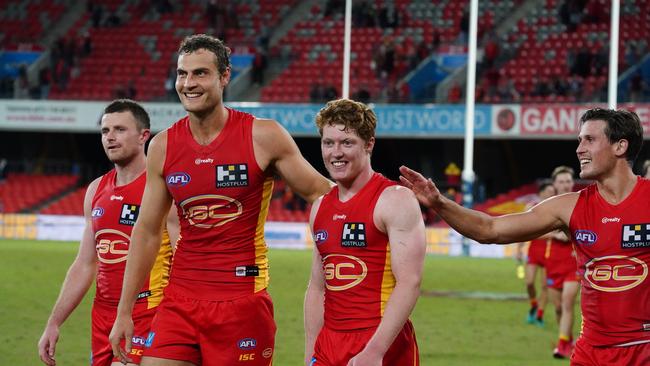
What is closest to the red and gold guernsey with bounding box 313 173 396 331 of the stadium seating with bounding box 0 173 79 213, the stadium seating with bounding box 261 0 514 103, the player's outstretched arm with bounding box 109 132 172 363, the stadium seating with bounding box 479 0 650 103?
the player's outstretched arm with bounding box 109 132 172 363

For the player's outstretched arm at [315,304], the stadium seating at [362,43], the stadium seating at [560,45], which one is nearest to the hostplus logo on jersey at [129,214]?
the player's outstretched arm at [315,304]

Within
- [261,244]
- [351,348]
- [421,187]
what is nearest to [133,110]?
[261,244]

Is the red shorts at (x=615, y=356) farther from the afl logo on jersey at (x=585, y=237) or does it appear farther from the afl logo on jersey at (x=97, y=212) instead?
the afl logo on jersey at (x=97, y=212)

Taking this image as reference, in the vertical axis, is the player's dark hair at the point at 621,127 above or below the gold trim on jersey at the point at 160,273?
above

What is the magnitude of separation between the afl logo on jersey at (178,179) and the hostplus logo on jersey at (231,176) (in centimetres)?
16

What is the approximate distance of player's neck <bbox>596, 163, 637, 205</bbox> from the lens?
601cm

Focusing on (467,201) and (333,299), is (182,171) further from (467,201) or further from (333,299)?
(467,201)

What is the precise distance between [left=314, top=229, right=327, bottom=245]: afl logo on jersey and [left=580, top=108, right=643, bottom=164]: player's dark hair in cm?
150

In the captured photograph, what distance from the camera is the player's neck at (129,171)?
714cm

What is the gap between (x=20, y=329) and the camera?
14172 mm

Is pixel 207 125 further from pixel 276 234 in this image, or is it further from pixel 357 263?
pixel 276 234

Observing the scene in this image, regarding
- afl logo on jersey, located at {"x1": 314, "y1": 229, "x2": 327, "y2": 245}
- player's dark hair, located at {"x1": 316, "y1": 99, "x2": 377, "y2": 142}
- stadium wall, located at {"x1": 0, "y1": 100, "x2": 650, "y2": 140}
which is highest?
stadium wall, located at {"x1": 0, "y1": 100, "x2": 650, "y2": 140}

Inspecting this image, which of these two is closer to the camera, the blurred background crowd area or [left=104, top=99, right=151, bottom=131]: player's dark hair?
Result: [left=104, top=99, right=151, bottom=131]: player's dark hair

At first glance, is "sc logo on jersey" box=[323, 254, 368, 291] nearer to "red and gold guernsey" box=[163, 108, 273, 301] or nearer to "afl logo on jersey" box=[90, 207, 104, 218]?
"red and gold guernsey" box=[163, 108, 273, 301]
